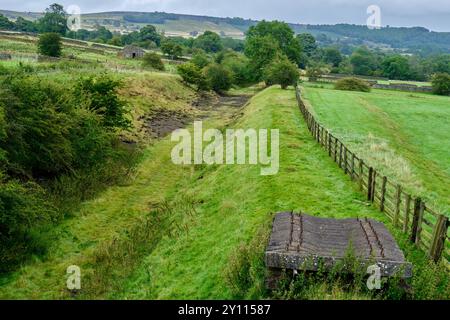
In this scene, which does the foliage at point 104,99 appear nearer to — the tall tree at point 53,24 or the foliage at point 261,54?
the foliage at point 261,54

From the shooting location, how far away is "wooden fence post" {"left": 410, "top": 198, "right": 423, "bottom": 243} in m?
13.0

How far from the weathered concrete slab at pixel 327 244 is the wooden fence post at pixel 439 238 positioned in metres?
1.11

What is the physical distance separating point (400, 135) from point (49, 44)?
52.9 metres

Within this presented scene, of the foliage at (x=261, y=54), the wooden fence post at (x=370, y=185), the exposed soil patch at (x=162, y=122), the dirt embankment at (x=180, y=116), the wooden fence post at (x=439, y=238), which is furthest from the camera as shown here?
the foliage at (x=261, y=54)

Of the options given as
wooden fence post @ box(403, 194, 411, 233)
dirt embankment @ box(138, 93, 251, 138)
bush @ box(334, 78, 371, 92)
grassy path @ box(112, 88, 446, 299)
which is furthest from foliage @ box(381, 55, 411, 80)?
wooden fence post @ box(403, 194, 411, 233)

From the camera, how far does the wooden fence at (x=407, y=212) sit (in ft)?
38.8

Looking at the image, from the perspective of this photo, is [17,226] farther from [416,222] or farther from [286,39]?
[286,39]

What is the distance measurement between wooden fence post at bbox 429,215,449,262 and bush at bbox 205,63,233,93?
210ft

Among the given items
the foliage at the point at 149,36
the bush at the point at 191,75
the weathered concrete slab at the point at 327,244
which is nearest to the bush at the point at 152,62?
the bush at the point at 191,75

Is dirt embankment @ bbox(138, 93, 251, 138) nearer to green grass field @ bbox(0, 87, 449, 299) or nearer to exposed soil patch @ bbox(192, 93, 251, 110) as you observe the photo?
exposed soil patch @ bbox(192, 93, 251, 110)

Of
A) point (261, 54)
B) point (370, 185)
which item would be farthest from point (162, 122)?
point (261, 54)
